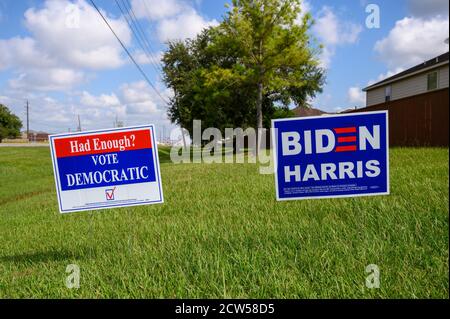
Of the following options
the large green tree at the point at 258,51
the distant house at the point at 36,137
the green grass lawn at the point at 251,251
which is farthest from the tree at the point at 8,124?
the green grass lawn at the point at 251,251

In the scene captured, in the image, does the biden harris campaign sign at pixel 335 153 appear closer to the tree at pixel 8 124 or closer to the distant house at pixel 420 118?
the distant house at pixel 420 118

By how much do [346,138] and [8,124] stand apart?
336 ft

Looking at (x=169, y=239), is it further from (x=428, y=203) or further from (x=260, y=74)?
(x=260, y=74)

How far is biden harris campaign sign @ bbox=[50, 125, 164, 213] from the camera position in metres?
3.55

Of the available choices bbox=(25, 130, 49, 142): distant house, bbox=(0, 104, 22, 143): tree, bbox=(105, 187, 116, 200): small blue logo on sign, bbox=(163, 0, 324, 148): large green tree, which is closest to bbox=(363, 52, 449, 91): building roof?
bbox=(163, 0, 324, 148): large green tree

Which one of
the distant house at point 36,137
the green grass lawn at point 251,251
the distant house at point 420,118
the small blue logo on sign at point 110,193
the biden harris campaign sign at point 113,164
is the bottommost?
the green grass lawn at point 251,251

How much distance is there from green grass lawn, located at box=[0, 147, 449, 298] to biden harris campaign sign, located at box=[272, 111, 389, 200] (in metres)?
0.60

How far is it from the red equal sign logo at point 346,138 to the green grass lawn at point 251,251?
0.88 meters

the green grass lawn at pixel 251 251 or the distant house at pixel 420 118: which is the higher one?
the distant house at pixel 420 118

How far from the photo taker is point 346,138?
3.11 meters

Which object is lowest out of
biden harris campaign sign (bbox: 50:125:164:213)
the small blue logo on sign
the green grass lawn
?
the green grass lawn

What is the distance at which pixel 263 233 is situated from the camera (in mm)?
3793

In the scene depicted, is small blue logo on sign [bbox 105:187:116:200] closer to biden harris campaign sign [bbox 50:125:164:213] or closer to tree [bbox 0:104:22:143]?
biden harris campaign sign [bbox 50:125:164:213]

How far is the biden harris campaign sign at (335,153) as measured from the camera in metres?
3.07
